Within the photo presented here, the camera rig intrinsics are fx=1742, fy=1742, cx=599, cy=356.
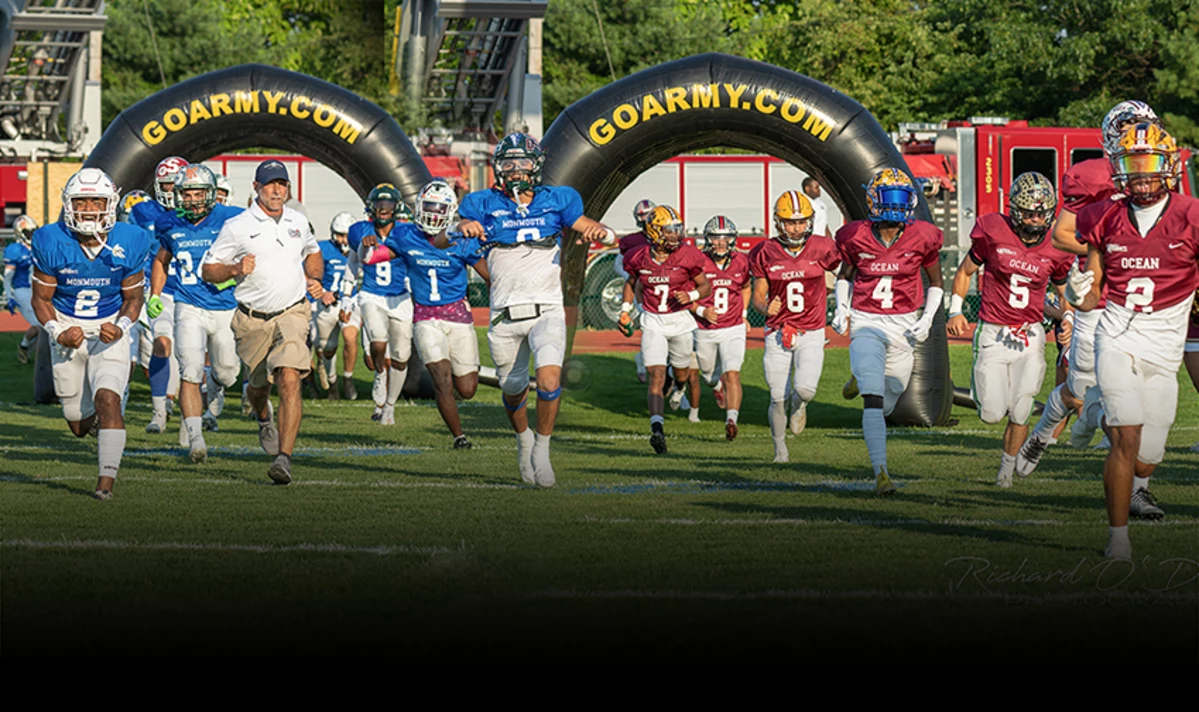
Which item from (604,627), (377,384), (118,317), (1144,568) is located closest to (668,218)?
(377,384)

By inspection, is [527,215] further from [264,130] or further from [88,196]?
[264,130]

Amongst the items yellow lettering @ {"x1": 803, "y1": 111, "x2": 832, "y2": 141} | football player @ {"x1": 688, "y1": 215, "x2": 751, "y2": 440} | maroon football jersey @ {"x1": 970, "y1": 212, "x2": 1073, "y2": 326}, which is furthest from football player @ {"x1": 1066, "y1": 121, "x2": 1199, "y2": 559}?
yellow lettering @ {"x1": 803, "y1": 111, "x2": 832, "y2": 141}

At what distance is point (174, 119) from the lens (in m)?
15.4

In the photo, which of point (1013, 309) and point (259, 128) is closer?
point (1013, 309)

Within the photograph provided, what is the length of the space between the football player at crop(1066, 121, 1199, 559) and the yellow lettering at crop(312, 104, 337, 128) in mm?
9946

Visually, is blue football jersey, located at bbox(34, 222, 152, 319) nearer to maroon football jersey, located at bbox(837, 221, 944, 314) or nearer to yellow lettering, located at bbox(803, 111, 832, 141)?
maroon football jersey, located at bbox(837, 221, 944, 314)

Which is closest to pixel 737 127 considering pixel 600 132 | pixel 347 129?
pixel 600 132

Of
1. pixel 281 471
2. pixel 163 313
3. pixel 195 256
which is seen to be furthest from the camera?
pixel 163 313

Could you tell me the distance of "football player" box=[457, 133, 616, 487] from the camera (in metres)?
9.62

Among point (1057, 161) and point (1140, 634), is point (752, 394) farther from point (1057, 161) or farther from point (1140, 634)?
point (1140, 634)

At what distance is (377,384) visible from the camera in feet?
47.1

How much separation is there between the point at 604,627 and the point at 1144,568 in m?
2.30

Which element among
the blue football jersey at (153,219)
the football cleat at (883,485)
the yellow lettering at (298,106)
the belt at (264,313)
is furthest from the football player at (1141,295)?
the yellow lettering at (298,106)

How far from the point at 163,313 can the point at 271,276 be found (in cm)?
254
